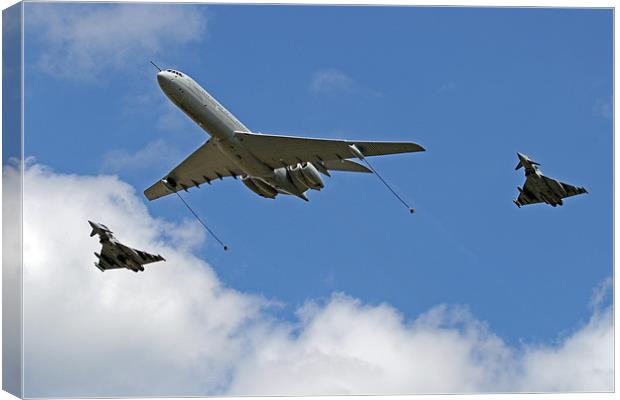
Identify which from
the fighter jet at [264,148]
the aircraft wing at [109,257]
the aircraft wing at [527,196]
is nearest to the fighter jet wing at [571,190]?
the aircraft wing at [527,196]

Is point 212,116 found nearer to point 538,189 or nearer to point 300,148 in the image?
point 300,148

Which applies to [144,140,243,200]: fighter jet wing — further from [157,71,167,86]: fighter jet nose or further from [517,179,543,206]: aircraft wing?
[517,179,543,206]: aircraft wing

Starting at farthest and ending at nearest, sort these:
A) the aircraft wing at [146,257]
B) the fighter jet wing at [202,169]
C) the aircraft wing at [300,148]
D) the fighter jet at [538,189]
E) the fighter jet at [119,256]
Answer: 1. the fighter jet wing at [202,169]
2. the fighter jet at [538,189]
3. the aircraft wing at [300,148]
4. the aircraft wing at [146,257]
5. the fighter jet at [119,256]

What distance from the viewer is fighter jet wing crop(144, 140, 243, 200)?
39.2 m

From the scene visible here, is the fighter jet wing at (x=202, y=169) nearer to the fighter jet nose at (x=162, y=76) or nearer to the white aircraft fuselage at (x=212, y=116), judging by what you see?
the white aircraft fuselage at (x=212, y=116)

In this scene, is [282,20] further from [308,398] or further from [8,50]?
[308,398]

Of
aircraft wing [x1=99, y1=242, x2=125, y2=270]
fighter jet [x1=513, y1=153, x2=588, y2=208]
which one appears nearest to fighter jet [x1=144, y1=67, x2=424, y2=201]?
fighter jet [x1=513, y1=153, x2=588, y2=208]

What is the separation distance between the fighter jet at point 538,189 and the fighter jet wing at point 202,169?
1009 cm

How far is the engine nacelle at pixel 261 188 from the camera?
1491 inches

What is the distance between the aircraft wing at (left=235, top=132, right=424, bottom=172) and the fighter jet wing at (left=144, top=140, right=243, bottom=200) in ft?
10.8

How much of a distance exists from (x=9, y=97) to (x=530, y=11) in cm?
1392

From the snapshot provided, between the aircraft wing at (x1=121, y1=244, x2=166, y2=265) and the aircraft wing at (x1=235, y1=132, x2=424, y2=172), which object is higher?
the aircraft wing at (x1=235, y1=132, x2=424, y2=172)

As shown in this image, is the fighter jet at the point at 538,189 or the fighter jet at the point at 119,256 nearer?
the fighter jet at the point at 119,256

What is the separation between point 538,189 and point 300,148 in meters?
8.02
